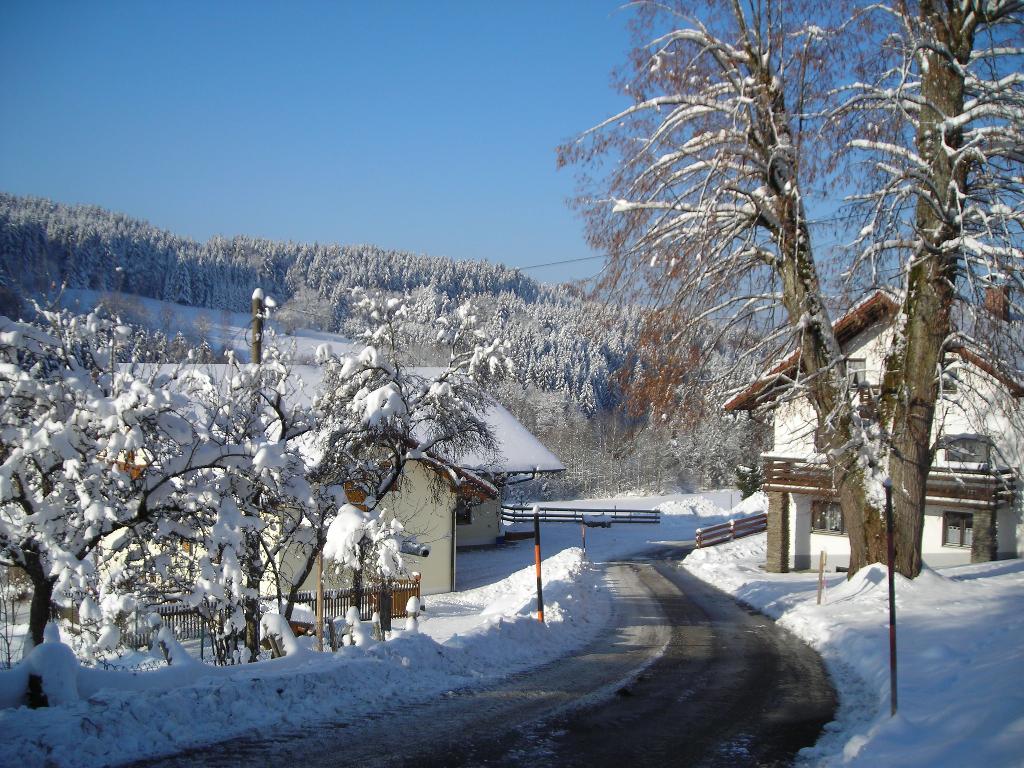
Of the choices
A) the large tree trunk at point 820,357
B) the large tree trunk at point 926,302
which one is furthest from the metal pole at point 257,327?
the large tree trunk at point 926,302

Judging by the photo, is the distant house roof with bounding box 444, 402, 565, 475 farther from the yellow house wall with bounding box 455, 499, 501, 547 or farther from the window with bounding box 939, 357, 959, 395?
the window with bounding box 939, 357, 959, 395

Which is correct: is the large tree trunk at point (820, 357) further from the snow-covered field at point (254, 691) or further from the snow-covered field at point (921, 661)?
the snow-covered field at point (254, 691)

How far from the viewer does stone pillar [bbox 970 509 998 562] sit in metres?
22.6

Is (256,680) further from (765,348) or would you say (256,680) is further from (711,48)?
(711,48)

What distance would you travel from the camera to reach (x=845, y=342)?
24.4 meters

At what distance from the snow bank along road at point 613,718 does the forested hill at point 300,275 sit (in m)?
62.9

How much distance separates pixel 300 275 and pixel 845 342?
448 ft

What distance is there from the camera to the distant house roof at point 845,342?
14.7 metres

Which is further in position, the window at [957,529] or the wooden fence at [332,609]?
the window at [957,529]

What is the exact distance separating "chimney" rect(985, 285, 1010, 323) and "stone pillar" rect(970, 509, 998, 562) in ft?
38.0

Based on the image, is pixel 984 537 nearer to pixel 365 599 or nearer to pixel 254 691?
pixel 365 599

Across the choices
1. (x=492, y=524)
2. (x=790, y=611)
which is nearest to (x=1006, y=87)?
(x=790, y=611)

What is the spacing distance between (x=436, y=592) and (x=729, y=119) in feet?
59.1

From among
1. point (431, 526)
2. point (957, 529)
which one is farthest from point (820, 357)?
point (431, 526)
